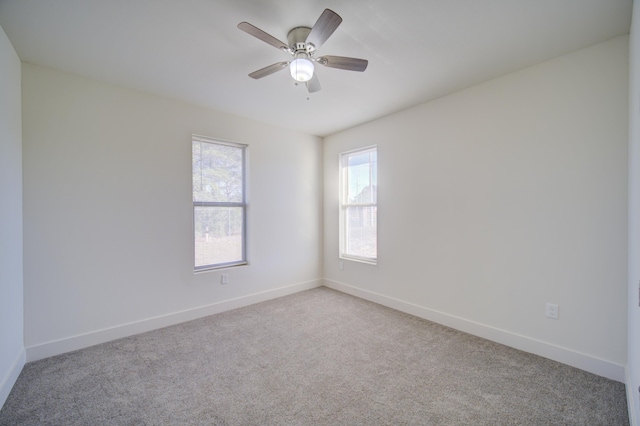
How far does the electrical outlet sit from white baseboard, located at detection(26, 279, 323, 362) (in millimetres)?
3082

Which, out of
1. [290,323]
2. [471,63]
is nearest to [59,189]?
[290,323]

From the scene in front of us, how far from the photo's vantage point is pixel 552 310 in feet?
7.59

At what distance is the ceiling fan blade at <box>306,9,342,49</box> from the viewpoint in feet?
4.89

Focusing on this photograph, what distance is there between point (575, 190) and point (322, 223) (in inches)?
126

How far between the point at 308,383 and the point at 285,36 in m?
2.59

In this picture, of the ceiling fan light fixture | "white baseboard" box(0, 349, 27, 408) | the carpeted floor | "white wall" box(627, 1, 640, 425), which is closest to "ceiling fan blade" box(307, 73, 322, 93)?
the ceiling fan light fixture

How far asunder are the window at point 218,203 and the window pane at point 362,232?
5.25 feet

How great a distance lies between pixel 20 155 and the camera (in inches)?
88.9

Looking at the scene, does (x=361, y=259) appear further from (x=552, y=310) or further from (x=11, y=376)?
(x=11, y=376)

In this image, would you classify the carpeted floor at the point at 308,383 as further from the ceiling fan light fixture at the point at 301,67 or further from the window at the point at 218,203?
the ceiling fan light fixture at the point at 301,67

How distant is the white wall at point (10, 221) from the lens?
74.5 inches

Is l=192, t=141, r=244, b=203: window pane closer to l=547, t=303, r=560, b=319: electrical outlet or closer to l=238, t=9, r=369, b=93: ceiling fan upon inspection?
l=238, t=9, r=369, b=93: ceiling fan

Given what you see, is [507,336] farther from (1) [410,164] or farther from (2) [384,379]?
(1) [410,164]

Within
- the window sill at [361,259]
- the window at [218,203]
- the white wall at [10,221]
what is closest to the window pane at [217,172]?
the window at [218,203]
